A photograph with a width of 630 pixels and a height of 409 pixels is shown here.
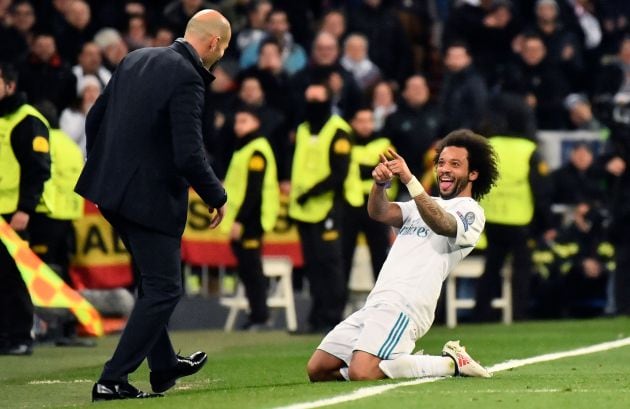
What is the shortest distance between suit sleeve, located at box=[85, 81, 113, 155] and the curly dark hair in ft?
6.67

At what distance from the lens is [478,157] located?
1125cm

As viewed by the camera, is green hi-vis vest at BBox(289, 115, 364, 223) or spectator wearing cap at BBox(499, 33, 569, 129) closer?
green hi-vis vest at BBox(289, 115, 364, 223)

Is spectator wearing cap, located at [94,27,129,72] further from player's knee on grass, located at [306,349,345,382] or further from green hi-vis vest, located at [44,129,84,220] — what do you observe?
player's knee on grass, located at [306,349,345,382]

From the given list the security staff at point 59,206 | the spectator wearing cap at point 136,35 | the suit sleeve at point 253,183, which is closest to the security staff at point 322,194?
the suit sleeve at point 253,183

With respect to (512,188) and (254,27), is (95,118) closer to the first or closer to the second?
(512,188)

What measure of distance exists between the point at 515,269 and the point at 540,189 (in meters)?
0.86

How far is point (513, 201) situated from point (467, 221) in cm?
834

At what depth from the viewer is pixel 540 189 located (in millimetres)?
19219

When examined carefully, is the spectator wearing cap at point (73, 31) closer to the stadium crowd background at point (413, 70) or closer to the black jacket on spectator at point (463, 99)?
the stadium crowd background at point (413, 70)

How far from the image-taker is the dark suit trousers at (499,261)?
63.2 feet

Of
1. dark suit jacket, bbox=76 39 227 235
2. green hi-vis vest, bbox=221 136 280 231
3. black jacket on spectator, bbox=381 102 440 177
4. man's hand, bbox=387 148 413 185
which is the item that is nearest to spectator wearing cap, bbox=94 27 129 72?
green hi-vis vest, bbox=221 136 280 231

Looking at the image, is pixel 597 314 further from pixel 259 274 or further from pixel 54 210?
pixel 54 210

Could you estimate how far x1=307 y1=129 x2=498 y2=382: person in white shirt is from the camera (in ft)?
35.7

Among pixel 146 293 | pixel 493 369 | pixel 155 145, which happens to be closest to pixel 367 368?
pixel 146 293
